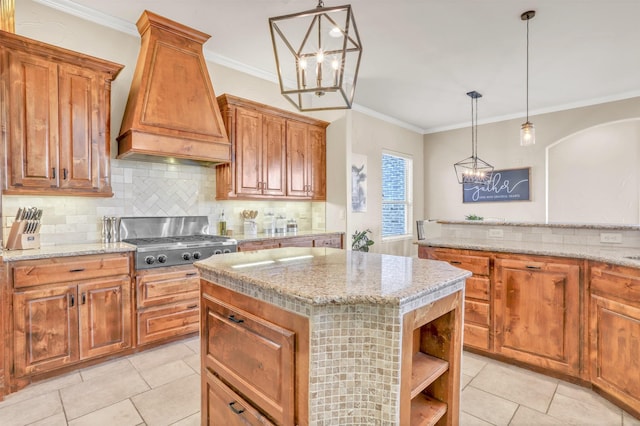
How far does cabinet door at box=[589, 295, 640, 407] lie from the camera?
2.04m

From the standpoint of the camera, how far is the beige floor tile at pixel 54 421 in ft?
6.55

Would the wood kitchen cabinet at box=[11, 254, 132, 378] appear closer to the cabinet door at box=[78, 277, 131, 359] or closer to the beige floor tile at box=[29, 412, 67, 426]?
the cabinet door at box=[78, 277, 131, 359]

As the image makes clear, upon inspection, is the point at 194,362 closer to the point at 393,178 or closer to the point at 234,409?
A: the point at 234,409

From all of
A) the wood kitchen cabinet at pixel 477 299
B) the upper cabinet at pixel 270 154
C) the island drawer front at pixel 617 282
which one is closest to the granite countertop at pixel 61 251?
the upper cabinet at pixel 270 154

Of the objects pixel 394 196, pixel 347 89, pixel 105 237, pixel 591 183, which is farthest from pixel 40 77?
pixel 591 183

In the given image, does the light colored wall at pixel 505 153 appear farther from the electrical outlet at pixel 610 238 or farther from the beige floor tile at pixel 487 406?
the beige floor tile at pixel 487 406

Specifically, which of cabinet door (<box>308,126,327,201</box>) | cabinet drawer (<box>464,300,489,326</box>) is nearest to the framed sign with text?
cabinet door (<box>308,126,327,201</box>)

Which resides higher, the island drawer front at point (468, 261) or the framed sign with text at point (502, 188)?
the framed sign with text at point (502, 188)

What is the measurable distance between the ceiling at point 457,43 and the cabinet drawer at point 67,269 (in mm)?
2209

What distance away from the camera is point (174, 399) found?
2.26 m

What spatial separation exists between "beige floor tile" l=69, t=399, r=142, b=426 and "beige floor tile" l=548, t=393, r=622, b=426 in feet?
8.54

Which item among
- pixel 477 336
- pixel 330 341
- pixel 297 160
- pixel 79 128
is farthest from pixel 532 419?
pixel 79 128

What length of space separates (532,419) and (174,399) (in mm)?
2299

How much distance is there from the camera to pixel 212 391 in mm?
1653
